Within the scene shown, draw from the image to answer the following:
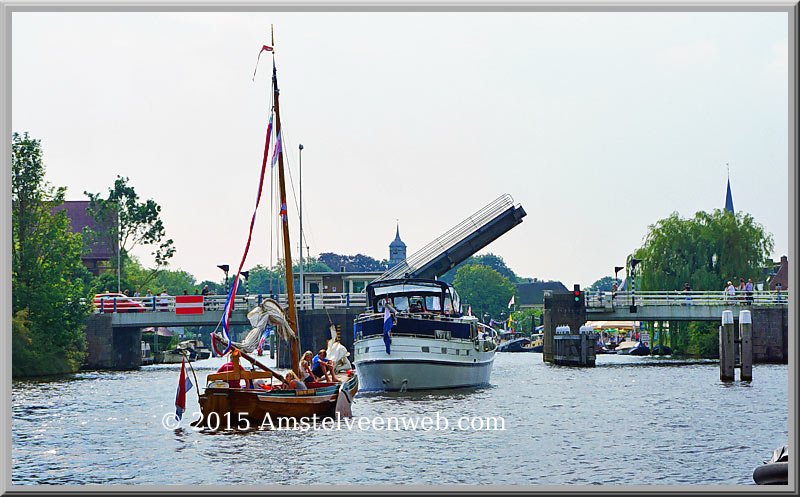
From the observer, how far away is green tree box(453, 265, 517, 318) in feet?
464

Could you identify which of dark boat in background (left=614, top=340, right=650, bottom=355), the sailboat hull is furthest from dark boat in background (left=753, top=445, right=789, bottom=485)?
dark boat in background (left=614, top=340, right=650, bottom=355)

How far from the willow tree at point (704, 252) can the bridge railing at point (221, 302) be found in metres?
17.5

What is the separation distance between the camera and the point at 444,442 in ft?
67.6

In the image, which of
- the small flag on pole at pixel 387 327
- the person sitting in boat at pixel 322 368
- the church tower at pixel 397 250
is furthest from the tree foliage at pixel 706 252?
the church tower at pixel 397 250

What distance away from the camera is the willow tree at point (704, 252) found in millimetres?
55469

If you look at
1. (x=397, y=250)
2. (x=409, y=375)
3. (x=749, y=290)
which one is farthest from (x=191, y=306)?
(x=397, y=250)

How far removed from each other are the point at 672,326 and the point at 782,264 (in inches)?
1426

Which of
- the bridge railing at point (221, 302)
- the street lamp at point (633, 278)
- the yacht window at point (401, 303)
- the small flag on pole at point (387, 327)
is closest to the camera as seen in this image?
the small flag on pole at point (387, 327)

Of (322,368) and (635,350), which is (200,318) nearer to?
(322,368)

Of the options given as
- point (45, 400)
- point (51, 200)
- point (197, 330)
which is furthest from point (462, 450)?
point (197, 330)

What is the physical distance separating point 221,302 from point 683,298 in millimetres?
24909

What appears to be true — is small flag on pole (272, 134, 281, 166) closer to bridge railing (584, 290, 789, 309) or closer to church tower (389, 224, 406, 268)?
bridge railing (584, 290, 789, 309)

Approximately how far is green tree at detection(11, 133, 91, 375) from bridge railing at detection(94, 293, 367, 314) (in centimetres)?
380

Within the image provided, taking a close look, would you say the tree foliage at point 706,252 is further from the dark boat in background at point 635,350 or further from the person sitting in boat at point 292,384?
the person sitting in boat at point 292,384
